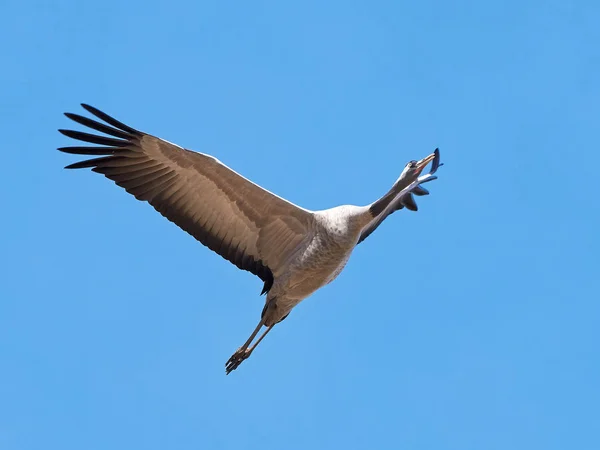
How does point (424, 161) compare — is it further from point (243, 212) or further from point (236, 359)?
point (236, 359)

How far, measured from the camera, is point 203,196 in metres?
19.2

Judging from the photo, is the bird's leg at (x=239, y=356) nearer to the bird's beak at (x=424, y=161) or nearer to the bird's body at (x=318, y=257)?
the bird's body at (x=318, y=257)

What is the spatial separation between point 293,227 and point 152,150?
2.30 m

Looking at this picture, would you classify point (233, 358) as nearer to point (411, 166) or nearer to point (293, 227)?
point (293, 227)

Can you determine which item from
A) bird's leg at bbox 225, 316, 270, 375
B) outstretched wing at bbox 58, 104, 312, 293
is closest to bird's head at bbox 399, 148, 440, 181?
outstretched wing at bbox 58, 104, 312, 293

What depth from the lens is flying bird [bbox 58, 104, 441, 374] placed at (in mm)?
18480

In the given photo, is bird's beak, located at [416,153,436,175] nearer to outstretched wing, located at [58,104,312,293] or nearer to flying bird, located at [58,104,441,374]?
flying bird, located at [58,104,441,374]

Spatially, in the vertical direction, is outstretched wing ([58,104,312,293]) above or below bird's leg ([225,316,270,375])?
above

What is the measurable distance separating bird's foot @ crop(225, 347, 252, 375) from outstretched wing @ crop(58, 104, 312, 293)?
1.00m

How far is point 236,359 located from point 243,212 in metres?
2.23

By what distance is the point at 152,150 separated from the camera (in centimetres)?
1894

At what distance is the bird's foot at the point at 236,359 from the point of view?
1967cm

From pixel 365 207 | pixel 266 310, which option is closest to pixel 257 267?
pixel 266 310

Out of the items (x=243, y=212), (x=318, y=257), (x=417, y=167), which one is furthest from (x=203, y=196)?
(x=417, y=167)
